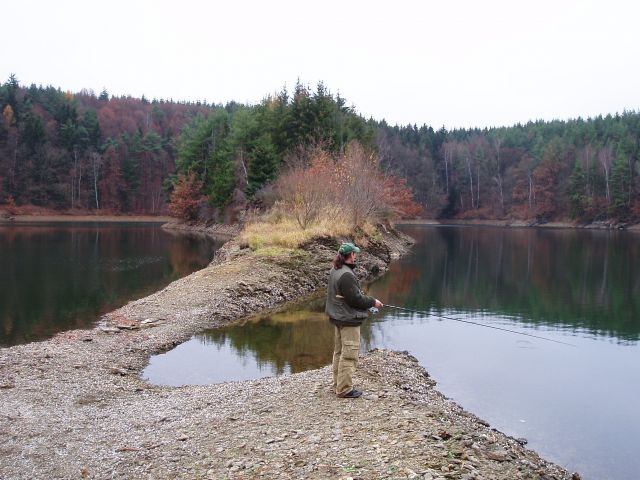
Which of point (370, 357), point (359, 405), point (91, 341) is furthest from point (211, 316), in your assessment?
point (359, 405)

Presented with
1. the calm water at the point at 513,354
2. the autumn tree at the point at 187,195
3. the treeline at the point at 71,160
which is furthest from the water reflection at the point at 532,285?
the treeline at the point at 71,160

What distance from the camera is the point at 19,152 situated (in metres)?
98.7

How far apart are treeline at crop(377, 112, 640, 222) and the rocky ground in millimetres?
81437

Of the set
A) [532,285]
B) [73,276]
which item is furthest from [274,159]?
[532,285]

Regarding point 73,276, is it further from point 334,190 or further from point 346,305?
point 346,305

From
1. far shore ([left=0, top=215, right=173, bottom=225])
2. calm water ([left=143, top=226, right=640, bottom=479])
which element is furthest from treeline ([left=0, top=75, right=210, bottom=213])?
calm water ([left=143, top=226, right=640, bottom=479])

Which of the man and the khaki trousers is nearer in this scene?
the man

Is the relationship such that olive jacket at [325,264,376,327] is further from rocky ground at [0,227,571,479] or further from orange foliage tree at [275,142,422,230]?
orange foliage tree at [275,142,422,230]

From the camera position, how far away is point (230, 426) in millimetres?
9328

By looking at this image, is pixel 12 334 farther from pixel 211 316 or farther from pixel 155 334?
pixel 211 316

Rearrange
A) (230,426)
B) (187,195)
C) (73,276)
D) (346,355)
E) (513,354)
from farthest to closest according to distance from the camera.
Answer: (187,195) → (73,276) → (513,354) → (346,355) → (230,426)

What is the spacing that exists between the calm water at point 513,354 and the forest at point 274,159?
1249 inches

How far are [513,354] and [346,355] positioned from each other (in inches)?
361

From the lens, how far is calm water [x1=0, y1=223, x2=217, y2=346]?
20484 millimetres
